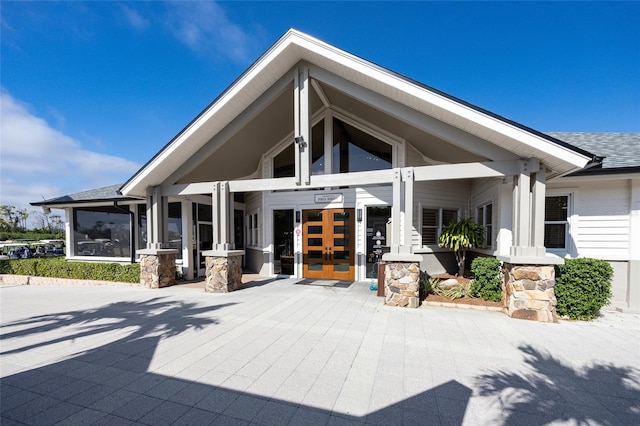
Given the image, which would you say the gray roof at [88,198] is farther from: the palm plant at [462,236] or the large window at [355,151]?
the palm plant at [462,236]

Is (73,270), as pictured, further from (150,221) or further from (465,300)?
(465,300)

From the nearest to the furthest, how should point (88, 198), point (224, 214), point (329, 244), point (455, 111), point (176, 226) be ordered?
point (455, 111) < point (224, 214) < point (329, 244) < point (176, 226) < point (88, 198)

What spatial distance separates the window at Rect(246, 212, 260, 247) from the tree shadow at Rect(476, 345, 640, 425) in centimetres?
849

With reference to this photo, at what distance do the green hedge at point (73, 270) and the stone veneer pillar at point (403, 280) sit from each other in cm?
828

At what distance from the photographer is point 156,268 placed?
7969 mm

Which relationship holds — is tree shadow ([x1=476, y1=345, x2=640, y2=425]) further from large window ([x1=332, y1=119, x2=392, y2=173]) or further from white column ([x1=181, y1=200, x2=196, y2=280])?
white column ([x1=181, y1=200, x2=196, y2=280])

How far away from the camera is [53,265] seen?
10.4 meters

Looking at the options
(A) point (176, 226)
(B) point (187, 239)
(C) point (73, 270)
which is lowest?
(C) point (73, 270)

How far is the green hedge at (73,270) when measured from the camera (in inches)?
358

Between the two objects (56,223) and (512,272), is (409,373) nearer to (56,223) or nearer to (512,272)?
(512,272)

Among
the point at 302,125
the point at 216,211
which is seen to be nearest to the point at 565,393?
the point at 302,125

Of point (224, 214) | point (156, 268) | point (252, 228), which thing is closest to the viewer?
point (224, 214)

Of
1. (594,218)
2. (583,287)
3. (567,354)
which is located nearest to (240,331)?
(567,354)

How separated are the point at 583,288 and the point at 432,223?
4157mm
